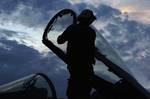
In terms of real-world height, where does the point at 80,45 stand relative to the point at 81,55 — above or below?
above

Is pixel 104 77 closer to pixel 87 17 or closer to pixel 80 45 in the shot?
pixel 80 45

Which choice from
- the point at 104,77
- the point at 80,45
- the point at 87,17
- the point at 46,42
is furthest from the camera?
the point at 46,42

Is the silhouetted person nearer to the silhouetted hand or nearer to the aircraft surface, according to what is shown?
the aircraft surface

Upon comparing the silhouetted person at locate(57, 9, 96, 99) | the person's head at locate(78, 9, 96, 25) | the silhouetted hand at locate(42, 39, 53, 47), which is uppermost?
the silhouetted hand at locate(42, 39, 53, 47)

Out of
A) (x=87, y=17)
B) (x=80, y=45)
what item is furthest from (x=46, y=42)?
(x=87, y=17)

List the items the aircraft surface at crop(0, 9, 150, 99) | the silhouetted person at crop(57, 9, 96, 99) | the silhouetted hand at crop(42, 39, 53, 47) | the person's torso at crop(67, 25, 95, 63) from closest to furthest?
the silhouetted person at crop(57, 9, 96, 99) < the person's torso at crop(67, 25, 95, 63) < the aircraft surface at crop(0, 9, 150, 99) < the silhouetted hand at crop(42, 39, 53, 47)

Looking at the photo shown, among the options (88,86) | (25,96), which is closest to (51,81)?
(25,96)

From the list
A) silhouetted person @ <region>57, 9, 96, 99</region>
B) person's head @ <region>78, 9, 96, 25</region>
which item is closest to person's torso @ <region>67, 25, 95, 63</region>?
silhouetted person @ <region>57, 9, 96, 99</region>

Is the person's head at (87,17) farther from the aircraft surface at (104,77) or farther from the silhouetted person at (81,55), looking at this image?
the aircraft surface at (104,77)

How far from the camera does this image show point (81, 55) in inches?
308

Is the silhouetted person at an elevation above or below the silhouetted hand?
below

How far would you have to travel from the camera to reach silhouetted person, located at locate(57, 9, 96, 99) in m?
7.73

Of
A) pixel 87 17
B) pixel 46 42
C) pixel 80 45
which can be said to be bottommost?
pixel 80 45

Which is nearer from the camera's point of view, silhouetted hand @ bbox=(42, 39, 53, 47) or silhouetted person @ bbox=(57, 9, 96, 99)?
silhouetted person @ bbox=(57, 9, 96, 99)
